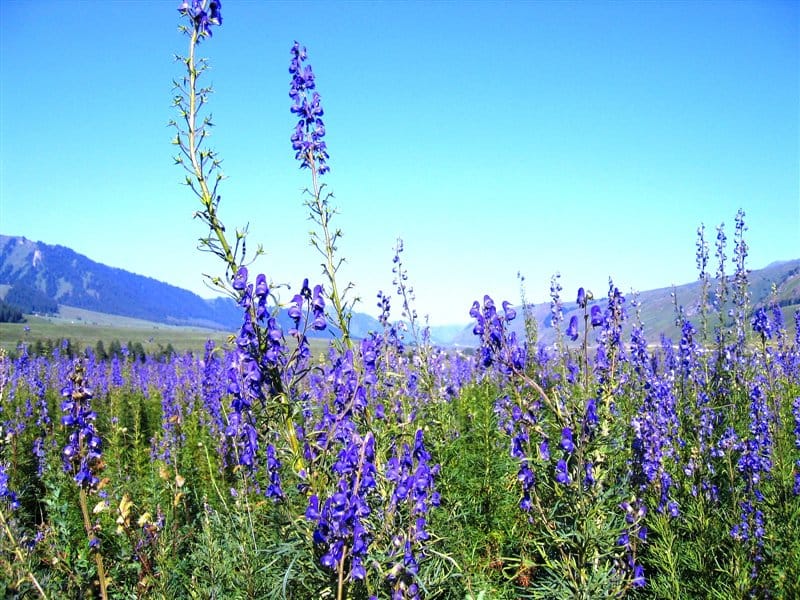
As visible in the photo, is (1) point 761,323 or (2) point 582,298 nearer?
(2) point 582,298

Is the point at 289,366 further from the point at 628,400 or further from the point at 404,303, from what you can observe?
the point at 628,400

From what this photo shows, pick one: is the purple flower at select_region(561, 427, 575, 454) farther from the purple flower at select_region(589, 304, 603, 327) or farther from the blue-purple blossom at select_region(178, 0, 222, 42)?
the blue-purple blossom at select_region(178, 0, 222, 42)

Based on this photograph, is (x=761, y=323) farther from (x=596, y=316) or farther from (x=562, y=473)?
(x=562, y=473)

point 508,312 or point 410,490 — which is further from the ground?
point 508,312

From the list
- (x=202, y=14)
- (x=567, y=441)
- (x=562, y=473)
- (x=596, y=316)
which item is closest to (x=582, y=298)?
(x=596, y=316)

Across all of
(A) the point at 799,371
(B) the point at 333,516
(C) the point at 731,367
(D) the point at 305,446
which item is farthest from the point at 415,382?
(A) the point at 799,371

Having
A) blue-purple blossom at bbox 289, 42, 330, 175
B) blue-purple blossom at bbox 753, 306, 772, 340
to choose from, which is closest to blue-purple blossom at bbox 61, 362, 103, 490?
blue-purple blossom at bbox 289, 42, 330, 175

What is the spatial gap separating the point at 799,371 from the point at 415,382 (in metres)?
8.49

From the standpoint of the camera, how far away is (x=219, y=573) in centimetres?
398

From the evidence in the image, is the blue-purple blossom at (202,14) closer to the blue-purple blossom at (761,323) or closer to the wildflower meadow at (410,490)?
the wildflower meadow at (410,490)

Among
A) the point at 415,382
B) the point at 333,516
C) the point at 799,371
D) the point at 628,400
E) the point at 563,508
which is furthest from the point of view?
the point at 799,371

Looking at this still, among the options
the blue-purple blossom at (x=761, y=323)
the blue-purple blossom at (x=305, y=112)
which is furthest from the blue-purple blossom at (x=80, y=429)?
the blue-purple blossom at (x=761, y=323)

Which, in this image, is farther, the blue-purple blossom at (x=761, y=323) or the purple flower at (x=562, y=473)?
the blue-purple blossom at (x=761, y=323)

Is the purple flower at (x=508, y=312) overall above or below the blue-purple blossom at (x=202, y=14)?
below
